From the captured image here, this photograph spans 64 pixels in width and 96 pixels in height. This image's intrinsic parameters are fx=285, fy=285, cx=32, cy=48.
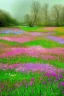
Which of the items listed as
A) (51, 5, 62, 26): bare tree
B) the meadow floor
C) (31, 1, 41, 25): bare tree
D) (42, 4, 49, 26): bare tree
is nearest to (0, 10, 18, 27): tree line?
(31, 1, 41, 25): bare tree

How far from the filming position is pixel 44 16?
55.8 metres

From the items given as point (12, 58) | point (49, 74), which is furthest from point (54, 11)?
point (49, 74)

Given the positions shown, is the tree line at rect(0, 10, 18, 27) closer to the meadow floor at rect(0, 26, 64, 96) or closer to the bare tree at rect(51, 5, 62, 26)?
the bare tree at rect(51, 5, 62, 26)

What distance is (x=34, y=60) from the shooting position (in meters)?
15.7

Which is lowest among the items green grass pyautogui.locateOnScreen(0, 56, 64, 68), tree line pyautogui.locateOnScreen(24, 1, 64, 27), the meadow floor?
tree line pyautogui.locateOnScreen(24, 1, 64, 27)

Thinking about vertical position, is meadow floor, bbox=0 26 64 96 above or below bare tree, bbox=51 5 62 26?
above

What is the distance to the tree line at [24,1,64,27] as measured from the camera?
5528cm

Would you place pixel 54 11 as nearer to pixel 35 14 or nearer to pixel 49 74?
pixel 35 14

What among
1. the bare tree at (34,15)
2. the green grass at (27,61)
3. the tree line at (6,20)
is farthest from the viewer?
the bare tree at (34,15)

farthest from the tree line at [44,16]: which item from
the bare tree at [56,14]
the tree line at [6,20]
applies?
the tree line at [6,20]

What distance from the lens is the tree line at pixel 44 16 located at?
55281mm

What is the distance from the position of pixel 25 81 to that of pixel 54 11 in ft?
152

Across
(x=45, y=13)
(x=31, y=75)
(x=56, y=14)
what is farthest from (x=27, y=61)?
(x=56, y=14)

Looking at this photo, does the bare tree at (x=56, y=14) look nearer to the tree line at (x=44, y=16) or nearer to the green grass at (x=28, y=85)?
the tree line at (x=44, y=16)
